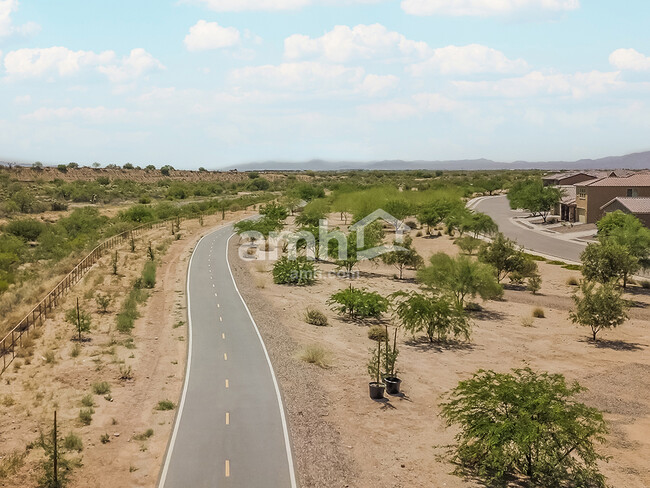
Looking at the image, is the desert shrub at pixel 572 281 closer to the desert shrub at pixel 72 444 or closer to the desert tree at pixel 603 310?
the desert tree at pixel 603 310

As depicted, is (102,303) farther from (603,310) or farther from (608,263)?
(608,263)

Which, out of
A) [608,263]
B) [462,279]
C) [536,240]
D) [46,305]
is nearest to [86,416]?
[46,305]

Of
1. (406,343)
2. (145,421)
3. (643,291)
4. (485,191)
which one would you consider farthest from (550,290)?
(485,191)

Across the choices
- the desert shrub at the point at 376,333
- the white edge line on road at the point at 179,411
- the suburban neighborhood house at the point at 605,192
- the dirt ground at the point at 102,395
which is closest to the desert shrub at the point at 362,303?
the desert shrub at the point at 376,333

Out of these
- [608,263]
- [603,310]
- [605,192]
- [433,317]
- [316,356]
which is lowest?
[316,356]

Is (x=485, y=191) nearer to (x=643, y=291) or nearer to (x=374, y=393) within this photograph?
(x=643, y=291)

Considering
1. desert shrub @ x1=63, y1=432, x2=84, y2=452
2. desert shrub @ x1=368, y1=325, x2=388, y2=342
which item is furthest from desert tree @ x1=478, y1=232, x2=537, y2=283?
desert shrub @ x1=63, y1=432, x2=84, y2=452

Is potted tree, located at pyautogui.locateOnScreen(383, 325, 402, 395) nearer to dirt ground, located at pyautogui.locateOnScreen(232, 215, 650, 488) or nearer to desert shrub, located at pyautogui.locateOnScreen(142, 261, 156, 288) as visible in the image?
dirt ground, located at pyautogui.locateOnScreen(232, 215, 650, 488)
